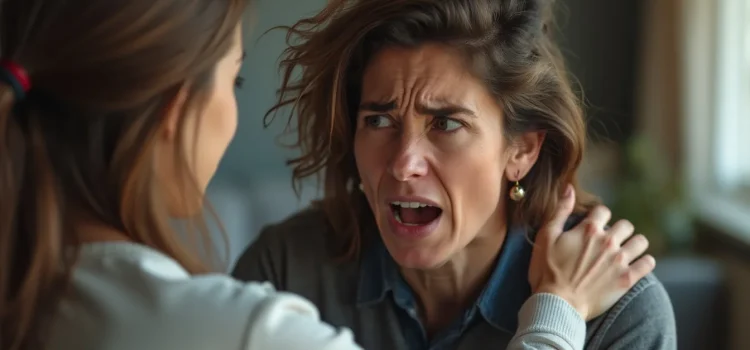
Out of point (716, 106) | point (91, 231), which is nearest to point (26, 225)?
point (91, 231)

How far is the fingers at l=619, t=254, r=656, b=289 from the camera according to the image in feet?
4.49

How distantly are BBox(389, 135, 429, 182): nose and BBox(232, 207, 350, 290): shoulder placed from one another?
0.26 metres

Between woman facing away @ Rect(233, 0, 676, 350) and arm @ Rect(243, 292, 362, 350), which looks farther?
woman facing away @ Rect(233, 0, 676, 350)

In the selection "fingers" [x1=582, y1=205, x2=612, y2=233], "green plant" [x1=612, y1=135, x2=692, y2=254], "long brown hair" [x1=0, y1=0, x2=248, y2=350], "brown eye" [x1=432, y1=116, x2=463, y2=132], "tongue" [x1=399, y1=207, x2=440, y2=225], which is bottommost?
"green plant" [x1=612, y1=135, x2=692, y2=254]

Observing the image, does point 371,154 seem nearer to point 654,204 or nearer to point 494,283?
point 494,283

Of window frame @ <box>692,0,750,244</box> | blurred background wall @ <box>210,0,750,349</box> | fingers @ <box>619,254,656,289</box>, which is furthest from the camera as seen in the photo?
window frame @ <box>692,0,750,244</box>

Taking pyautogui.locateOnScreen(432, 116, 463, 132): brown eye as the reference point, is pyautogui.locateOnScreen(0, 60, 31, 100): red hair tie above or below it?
above

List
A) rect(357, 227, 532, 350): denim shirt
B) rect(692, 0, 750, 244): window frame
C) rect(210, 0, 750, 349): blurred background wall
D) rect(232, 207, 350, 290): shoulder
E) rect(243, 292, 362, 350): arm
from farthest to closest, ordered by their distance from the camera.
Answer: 1. rect(692, 0, 750, 244): window frame
2. rect(210, 0, 750, 349): blurred background wall
3. rect(232, 207, 350, 290): shoulder
4. rect(357, 227, 532, 350): denim shirt
5. rect(243, 292, 362, 350): arm

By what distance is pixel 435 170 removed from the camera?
4.67 feet

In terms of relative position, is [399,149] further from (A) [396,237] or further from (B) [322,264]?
(B) [322,264]

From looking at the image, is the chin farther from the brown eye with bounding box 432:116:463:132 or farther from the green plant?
the green plant

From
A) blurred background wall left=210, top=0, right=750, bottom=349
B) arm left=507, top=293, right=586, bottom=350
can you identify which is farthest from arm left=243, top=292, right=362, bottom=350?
blurred background wall left=210, top=0, right=750, bottom=349

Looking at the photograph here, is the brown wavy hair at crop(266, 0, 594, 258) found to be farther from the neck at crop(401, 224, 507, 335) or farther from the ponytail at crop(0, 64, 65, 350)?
the ponytail at crop(0, 64, 65, 350)

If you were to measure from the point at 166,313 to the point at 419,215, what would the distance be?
75 centimetres
